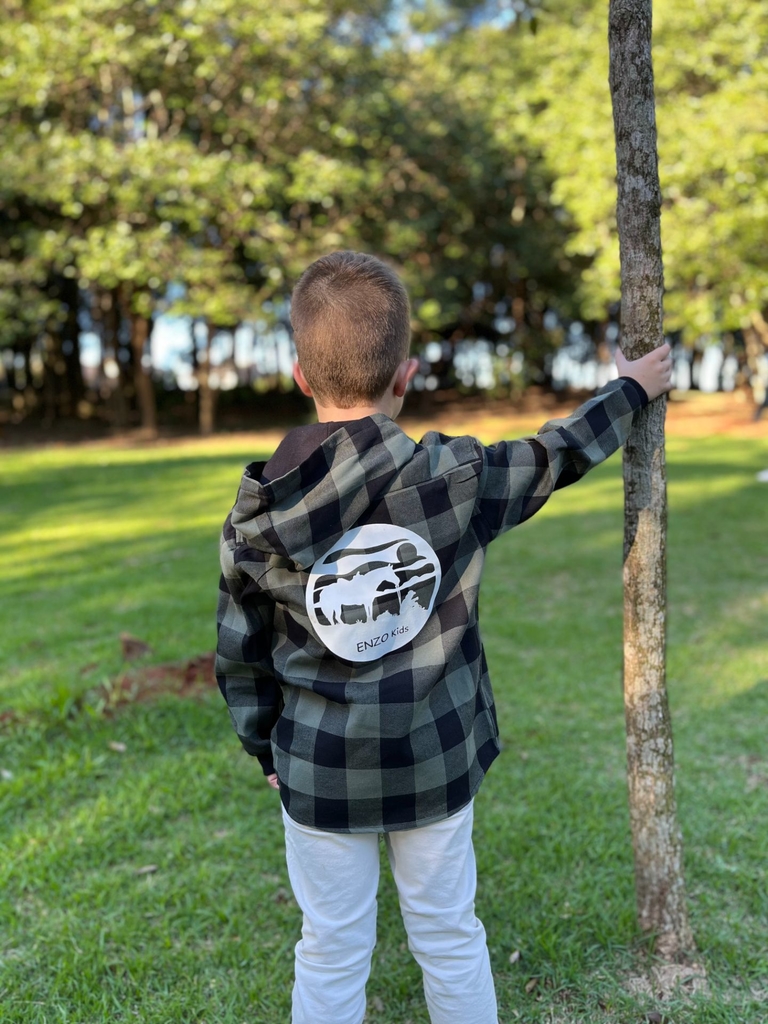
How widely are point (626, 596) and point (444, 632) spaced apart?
654 millimetres

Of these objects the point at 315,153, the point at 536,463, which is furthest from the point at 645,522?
the point at 315,153

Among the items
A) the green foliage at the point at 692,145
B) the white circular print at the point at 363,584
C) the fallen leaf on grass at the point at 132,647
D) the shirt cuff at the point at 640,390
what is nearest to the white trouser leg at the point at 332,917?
the white circular print at the point at 363,584

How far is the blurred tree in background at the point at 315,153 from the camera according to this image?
44.6 ft

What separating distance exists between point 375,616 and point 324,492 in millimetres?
247

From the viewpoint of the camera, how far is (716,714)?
367cm

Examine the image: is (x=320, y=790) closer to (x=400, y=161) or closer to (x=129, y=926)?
(x=129, y=926)

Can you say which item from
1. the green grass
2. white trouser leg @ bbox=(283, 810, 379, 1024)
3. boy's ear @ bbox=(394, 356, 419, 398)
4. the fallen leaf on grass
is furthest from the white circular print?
the fallen leaf on grass

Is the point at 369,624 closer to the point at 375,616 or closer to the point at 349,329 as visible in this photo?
the point at 375,616

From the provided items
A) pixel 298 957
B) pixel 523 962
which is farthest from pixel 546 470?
pixel 523 962

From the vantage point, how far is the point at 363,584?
61.6 inches

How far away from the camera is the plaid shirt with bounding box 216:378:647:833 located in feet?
5.08

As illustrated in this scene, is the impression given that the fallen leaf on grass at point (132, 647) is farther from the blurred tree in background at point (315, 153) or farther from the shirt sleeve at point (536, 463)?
the blurred tree in background at point (315, 153)

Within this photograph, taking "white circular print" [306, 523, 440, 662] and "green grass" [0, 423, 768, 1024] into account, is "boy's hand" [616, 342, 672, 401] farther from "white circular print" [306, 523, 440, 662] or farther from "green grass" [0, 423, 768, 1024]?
"green grass" [0, 423, 768, 1024]

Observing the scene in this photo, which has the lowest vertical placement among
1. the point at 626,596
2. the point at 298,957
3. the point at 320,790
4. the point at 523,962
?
the point at 523,962
